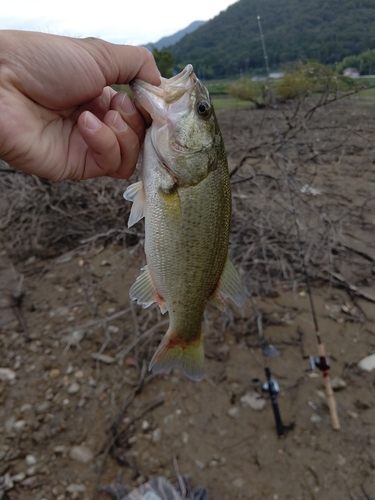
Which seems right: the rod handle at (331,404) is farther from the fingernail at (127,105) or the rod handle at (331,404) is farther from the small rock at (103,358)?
the fingernail at (127,105)

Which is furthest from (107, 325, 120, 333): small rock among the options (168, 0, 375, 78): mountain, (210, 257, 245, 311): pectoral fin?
(168, 0, 375, 78): mountain

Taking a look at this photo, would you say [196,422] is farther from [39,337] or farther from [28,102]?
[28,102]

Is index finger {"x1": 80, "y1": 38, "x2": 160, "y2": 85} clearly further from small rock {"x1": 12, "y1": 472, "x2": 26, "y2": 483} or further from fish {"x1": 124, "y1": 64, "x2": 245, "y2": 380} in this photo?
→ small rock {"x1": 12, "y1": 472, "x2": 26, "y2": 483}

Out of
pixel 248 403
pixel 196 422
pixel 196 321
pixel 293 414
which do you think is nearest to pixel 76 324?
pixel 196 422

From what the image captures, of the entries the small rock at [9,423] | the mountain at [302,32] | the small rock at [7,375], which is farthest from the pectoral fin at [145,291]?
the mountain at [302,32]

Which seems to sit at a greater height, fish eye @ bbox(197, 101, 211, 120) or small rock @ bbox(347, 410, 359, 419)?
fish eye @ bbox(197, 101, 211, 120)
